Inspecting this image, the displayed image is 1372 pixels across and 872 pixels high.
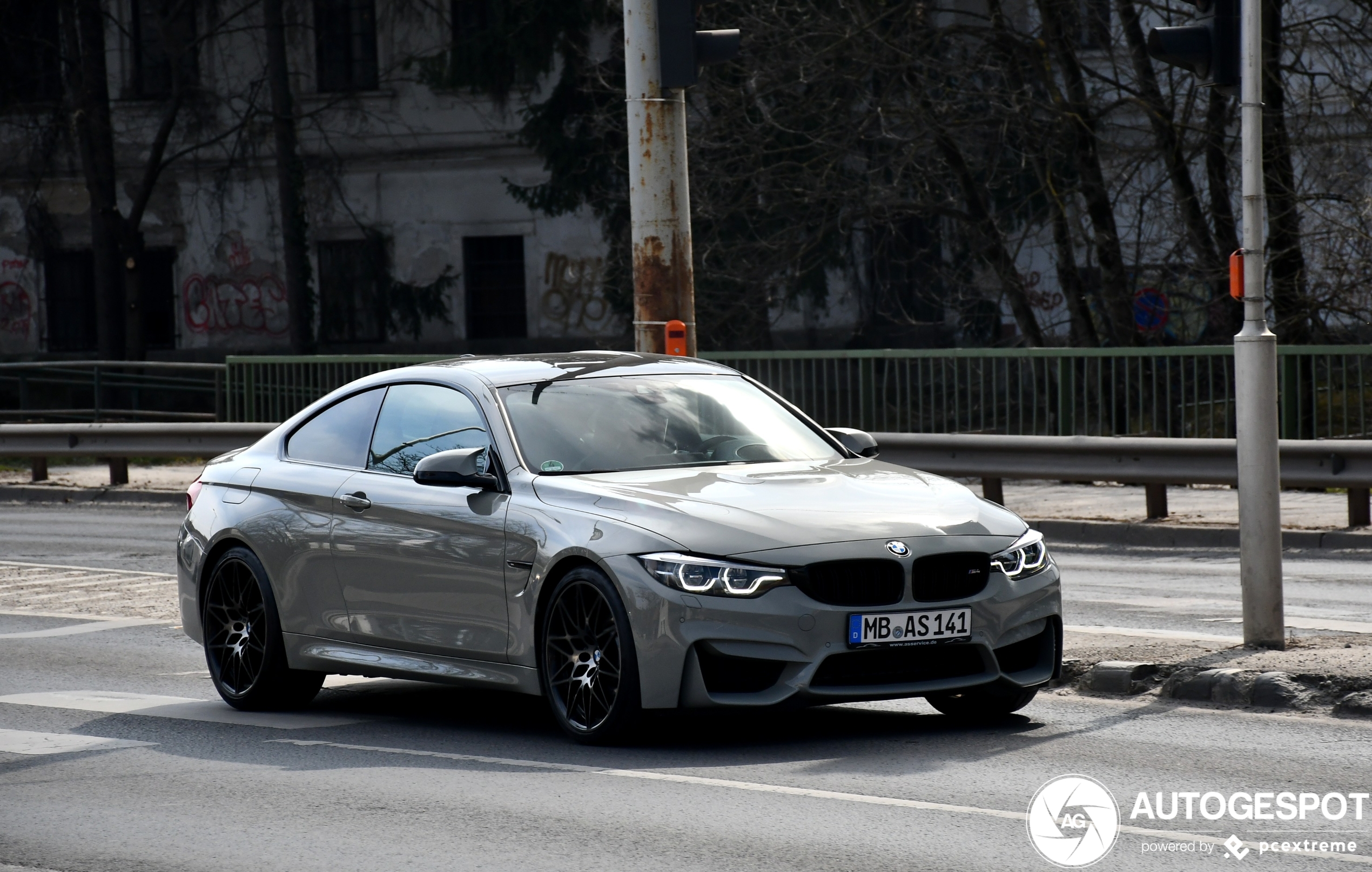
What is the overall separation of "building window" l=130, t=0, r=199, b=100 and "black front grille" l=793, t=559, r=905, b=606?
1239 inches

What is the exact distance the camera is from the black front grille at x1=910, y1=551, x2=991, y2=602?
7344 mm

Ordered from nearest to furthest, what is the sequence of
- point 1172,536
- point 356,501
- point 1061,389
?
1. point 356,501
2. point 1172,536
3. point 1061,389

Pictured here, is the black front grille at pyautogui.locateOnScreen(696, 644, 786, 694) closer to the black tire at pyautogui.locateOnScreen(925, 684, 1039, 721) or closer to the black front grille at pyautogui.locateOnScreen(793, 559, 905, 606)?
the black front grille at pyautogui.locateOnScreen(793, 559, 905, 606)

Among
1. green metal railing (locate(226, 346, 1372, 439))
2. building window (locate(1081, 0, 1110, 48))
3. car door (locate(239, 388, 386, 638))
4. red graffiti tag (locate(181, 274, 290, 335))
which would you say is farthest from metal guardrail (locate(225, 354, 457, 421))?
car door (locate(239, 388, 386, 638))

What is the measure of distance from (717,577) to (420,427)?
6.71 feet

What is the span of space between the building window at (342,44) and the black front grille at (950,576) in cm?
3083

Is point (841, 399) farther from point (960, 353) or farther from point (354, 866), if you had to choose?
point (354, 866)

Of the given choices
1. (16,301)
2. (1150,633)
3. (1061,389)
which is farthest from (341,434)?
(16,301)

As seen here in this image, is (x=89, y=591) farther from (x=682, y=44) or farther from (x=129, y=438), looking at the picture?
(x=129, y=438)

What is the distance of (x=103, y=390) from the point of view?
28.9m

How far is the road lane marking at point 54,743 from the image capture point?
26.9ft

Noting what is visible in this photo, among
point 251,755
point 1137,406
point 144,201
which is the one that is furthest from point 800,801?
point 144,201

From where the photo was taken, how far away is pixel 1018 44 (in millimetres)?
22922

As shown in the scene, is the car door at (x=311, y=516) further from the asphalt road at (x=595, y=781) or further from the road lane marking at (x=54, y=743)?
the road lane marking at (x=54, y=743)
